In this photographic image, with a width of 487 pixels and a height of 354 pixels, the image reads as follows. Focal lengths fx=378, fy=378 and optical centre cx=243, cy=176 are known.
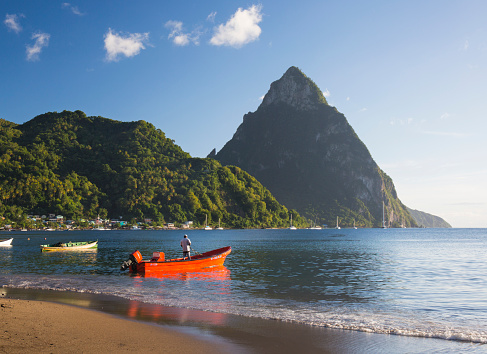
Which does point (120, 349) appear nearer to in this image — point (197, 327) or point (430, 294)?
point (197, 327)

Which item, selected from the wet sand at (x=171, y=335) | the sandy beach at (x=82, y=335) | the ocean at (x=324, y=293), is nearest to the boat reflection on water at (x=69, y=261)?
the ocean at (x=324, y=293)

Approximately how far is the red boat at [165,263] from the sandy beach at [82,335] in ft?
50.2

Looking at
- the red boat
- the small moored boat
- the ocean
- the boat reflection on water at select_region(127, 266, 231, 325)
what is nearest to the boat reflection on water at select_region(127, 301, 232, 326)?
the boat reflection on water at select_region(127, 266, 231, 325)

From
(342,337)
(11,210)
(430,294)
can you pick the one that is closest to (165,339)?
(342,337)

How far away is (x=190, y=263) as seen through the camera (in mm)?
31438

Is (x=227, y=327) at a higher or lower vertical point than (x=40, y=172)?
lower

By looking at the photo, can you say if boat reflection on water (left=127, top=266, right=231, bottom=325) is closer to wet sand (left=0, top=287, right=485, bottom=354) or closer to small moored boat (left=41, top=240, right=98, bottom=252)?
wet sand (left=0, top=287, right=485, bottom=354)

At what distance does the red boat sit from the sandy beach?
15308mm

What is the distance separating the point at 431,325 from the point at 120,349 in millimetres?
11087

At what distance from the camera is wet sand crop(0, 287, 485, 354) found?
9.99 metres

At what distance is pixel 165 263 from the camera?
29859mm

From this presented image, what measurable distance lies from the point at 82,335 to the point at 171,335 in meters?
2.52

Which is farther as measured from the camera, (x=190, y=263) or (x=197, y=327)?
(x=190, y=263)

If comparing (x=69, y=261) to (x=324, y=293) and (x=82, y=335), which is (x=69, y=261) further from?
(x=82, y=335)
